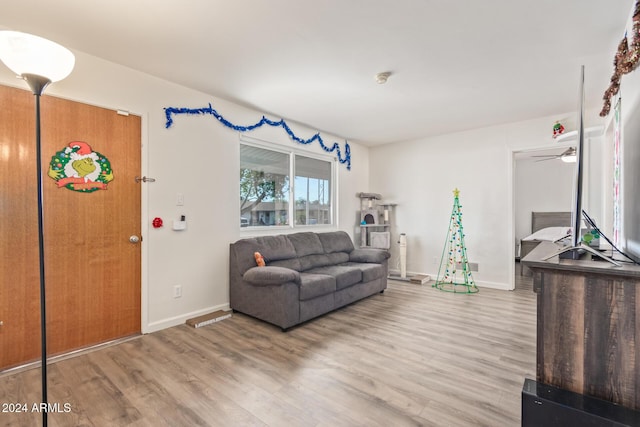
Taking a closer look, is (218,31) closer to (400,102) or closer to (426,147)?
(400,102)

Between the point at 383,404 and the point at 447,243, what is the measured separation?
370 centimetres

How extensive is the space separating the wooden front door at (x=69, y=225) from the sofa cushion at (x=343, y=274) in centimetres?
195

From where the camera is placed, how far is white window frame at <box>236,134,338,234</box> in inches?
153

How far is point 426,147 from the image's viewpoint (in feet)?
17.2

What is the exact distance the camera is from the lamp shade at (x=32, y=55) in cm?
139

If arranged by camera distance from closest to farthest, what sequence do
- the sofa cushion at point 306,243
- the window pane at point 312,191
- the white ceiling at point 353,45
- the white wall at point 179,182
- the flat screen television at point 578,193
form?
the flat screen television at point 578,193 → the white ceiling at point 353,45 → the white wall at point 179,182 → the sofa cushion at point 306,243 → the window pane at point 312,191

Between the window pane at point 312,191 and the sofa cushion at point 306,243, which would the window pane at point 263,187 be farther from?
the sofa cushion at point 306,243

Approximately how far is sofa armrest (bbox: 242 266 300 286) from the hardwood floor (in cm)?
47

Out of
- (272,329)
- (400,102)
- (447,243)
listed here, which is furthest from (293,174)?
(447,243)

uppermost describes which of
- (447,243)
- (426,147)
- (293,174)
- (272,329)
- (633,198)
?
(426,147)

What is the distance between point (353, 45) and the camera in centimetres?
241

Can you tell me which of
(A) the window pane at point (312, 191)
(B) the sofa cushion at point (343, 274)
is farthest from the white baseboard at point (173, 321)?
(A) the window pane at point (312, 191)

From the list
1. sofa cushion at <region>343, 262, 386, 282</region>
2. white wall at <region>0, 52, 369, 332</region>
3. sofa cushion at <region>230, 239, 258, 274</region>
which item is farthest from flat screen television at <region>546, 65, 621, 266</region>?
white wall at <region>0, 52, 369, 332</region>

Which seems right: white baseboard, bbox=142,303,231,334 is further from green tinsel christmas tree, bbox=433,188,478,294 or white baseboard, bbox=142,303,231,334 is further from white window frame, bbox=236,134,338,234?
green tinsel christmas tree, bbox=433,188,478,294
